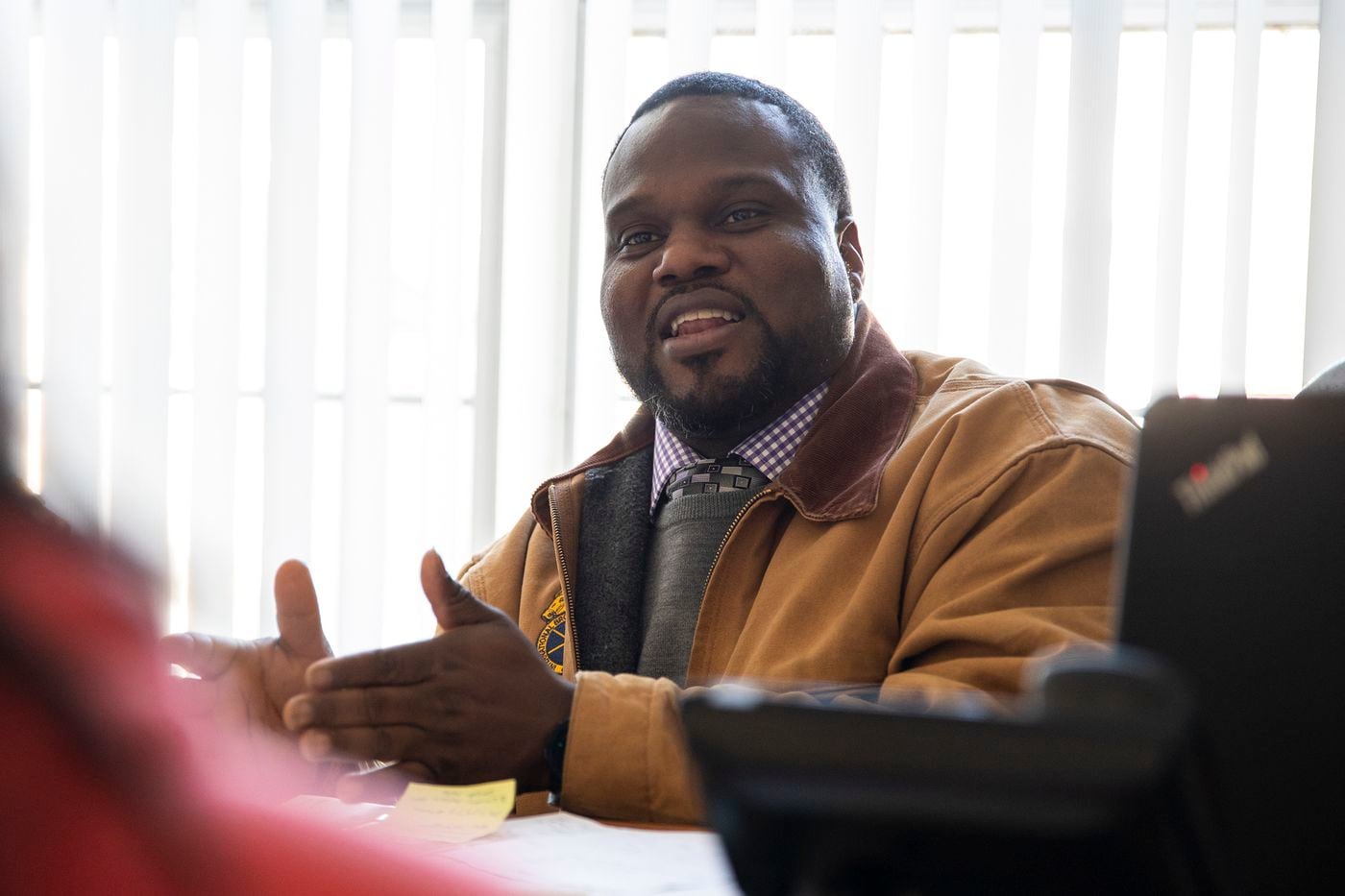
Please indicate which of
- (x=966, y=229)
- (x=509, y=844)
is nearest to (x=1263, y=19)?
(x=966, y=229)

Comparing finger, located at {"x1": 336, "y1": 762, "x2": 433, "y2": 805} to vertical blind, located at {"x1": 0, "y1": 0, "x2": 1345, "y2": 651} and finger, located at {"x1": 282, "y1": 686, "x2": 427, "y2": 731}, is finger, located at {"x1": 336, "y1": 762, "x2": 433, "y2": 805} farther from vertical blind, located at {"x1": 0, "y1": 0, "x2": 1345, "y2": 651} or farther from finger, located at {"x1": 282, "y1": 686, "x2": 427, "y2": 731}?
vertical blind, located at {"x1": 0, "y1": 0, "x2": 1345, "y2": 651}

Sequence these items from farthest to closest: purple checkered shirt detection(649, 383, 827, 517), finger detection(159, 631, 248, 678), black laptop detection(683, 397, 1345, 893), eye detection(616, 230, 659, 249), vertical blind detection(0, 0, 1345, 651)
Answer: vertical blind detection(0, 0, 1345, 651), eye detection(616, 230, 659, 249), purple checkered shirt detection(649, 383, 827, 517), finger detection(159, 631, 248, 678), black laptop detection(683, 397, 1345, 893)

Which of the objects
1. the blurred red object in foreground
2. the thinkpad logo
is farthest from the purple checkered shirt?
the blurred red object in foreground

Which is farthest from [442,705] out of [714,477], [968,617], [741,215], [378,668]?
[741,215]

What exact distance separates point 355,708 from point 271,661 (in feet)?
0.50

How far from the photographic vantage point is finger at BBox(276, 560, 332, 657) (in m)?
1.13

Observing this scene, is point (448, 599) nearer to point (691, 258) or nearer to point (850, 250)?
point (691, 258)

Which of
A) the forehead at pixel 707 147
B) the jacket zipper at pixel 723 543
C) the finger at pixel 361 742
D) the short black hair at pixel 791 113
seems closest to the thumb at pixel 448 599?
the finger at pixel 361 742

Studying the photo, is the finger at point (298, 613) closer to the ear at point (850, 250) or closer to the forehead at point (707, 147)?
the forehead at point (707, 147)

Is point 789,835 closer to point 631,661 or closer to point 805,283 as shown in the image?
point 631,661

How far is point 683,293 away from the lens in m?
1.79

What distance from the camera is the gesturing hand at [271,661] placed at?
3.68 feet

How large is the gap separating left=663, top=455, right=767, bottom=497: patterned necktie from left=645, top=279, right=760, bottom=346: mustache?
8.1 inches

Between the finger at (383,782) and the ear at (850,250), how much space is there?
1122 mm
